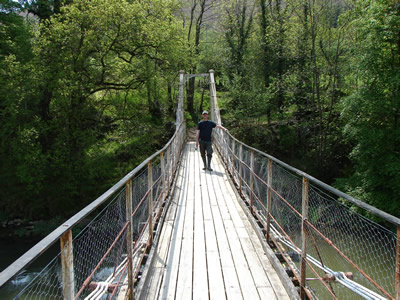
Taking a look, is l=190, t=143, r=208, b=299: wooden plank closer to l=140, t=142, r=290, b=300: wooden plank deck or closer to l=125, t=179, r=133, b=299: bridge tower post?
l=140, t=142, r=290, b=300: wooden plank deck

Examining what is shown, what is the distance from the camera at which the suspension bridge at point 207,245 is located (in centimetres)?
171

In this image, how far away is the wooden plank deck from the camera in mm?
2578

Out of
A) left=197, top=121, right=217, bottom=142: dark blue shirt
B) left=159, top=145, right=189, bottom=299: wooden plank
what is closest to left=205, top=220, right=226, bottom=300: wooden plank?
left=159, top=145, right=189, bottom=299: wooden plank

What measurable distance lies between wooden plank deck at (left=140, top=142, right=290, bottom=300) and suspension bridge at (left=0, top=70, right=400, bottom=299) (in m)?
0.01

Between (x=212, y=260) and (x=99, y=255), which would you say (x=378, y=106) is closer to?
(x=212, y=260)

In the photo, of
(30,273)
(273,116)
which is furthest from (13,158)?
(273,116)

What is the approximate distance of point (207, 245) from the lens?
352 cm

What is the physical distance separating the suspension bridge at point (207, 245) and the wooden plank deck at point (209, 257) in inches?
0.4

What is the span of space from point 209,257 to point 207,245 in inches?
12.4

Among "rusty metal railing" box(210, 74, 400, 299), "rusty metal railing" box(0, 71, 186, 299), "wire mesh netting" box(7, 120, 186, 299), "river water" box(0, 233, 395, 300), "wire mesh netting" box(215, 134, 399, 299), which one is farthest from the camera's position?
"river water" box(0, 233, 395, 300)


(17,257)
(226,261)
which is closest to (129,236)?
(226,261)

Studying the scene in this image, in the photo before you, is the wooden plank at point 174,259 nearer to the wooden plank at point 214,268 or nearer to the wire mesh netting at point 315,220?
the wooden plank at point 214,268

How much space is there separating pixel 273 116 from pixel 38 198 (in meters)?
13.7

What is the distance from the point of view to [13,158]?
12.7m
